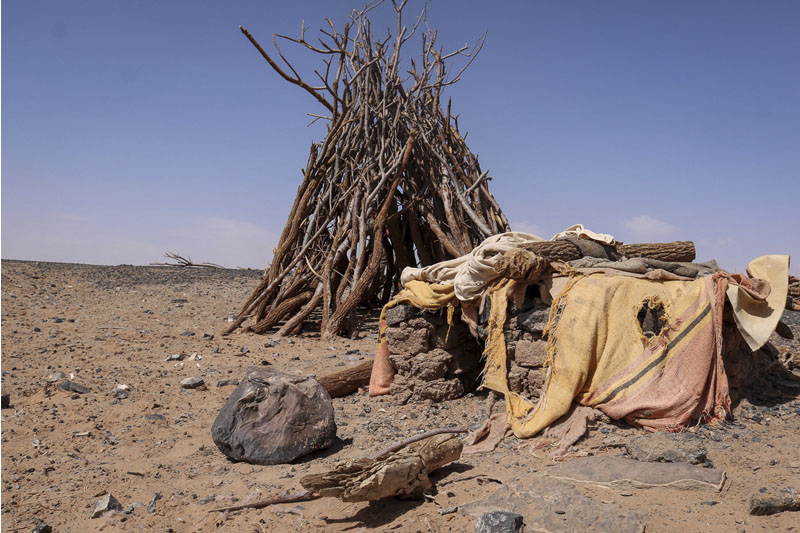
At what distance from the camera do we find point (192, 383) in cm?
527

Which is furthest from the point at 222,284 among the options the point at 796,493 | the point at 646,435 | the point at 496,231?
the point at 796,493

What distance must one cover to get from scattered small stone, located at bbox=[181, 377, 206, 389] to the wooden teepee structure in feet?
7.00

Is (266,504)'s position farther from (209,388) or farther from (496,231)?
(496,231)

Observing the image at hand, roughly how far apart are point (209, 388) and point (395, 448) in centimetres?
278

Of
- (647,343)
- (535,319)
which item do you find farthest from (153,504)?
(647,343)

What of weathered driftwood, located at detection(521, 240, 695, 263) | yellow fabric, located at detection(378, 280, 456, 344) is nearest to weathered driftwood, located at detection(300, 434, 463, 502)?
yellow fabric, located at detection(378, 280, 456, 344)

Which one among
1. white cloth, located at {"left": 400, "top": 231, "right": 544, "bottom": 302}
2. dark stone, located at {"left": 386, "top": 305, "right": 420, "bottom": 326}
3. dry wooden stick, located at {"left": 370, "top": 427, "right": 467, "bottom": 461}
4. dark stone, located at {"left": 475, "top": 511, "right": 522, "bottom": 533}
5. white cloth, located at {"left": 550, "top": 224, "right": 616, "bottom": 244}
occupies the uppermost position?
white cloth, located at {"left": 550, "top": 224, "right": 616, "bottom": 244}

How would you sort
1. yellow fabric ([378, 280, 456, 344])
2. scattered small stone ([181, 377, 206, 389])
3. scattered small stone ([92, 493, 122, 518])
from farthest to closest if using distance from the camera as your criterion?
scattered small stone ([181, 377, 206, 389]) < yellow fabric ([378, 280, 456, 344]) < scattered small stone ([92, 493, 122, 518])

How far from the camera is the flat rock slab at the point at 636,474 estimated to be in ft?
9.06

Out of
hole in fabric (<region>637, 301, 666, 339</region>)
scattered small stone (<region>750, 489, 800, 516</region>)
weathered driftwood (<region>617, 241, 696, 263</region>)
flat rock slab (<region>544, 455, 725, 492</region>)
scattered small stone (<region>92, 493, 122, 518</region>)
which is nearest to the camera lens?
scattered small stone (<region>750, 489, 800, 516</region>)

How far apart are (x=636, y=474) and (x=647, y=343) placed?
949 millimetres

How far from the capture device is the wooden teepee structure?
7.61 metres

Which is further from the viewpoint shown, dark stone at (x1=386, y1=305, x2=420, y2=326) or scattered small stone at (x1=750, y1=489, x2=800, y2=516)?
dark stone at (x1=386, y1=305, x2=420, y2=326)

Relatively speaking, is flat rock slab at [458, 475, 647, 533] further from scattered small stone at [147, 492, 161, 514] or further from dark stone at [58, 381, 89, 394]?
dark stone at [58, 381, 89, 394]
